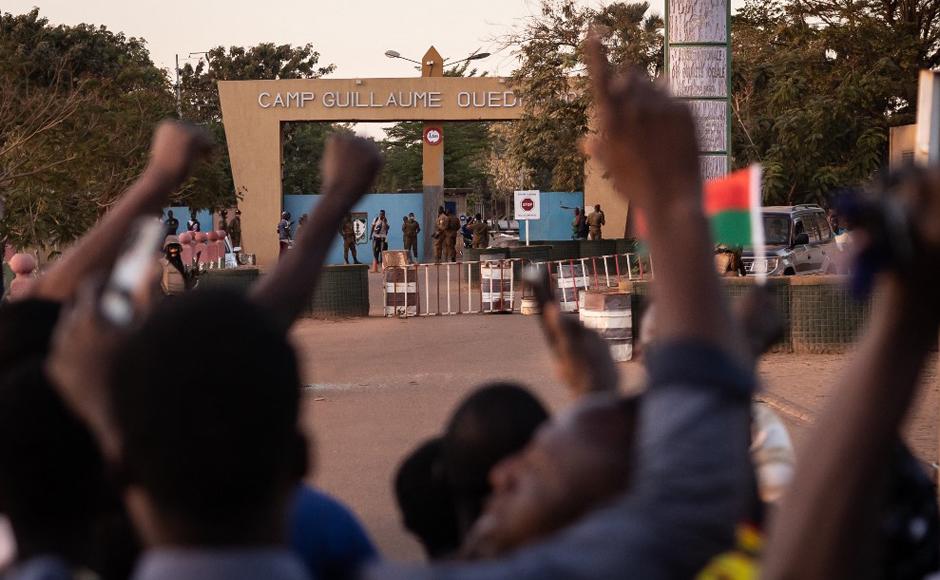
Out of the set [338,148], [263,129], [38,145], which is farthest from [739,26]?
[338,148]

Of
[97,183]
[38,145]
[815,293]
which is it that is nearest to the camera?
[815,293]

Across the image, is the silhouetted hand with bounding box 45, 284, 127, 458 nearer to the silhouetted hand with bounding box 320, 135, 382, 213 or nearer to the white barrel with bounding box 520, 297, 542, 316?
the silhouetted hand with bounding box 320, 135, 382, 213

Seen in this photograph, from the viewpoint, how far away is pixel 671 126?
5.34 ft

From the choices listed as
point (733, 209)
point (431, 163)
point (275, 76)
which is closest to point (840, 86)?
point (431, 163)

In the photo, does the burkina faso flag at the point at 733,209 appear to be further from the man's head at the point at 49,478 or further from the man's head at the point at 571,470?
the man's head at the point at 49,478

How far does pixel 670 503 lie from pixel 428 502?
5.24 feet

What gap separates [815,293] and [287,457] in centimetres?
1369

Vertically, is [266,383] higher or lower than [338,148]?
lower

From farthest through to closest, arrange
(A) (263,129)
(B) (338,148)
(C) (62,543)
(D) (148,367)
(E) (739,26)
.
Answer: (A) (263,129) < (E) (739,26) < (B) (338,148) < (C) (62,543) < (D) (148,367)

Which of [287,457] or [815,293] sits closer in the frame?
[287,457]

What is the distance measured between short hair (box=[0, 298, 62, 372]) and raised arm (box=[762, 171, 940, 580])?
1.39 m

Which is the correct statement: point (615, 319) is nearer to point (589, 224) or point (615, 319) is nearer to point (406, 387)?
point (406, 387)

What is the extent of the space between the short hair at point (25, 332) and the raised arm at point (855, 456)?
4.56ft

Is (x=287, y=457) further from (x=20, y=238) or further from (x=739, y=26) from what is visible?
(x=739, y=26)
